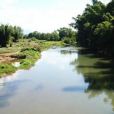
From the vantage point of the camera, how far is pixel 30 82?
30.5 meters

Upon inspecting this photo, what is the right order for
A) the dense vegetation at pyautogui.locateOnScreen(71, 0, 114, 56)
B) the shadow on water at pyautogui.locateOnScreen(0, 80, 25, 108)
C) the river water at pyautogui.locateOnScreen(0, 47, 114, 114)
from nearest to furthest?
the river water at pyautogui.locateOnScreen(0, 47, 114, 114) < the shadow on water at pyautogui.locateOnScreen(0, 80, 25, 108) < the dense vegetation at pyautogui.locateOnScreen(71, 0, 114, 56)

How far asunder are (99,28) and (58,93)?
126ft

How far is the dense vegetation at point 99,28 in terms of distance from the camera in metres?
56.5

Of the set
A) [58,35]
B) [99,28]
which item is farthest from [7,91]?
[58,35]

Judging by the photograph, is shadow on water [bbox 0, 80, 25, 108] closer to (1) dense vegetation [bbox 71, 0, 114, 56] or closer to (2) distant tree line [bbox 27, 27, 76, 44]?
(1) dense vegetation [bbox 71, 0, 114, 56]

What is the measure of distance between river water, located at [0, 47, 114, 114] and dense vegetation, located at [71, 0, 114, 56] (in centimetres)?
2141

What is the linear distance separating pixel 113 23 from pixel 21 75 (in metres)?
26.5

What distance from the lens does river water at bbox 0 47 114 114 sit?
2052 cm

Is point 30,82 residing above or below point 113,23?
below

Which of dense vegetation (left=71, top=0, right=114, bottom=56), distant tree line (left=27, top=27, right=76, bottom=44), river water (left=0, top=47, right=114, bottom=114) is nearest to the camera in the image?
river water (left=0, top=47, right=114, bottom=114)

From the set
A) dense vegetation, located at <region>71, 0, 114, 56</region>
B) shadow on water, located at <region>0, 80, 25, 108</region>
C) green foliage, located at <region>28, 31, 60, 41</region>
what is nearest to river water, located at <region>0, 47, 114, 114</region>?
shadow on water, located at <region>0, 80, 25, 108</region>

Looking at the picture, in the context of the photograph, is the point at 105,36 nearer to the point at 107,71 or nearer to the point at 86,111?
the point at 107,71

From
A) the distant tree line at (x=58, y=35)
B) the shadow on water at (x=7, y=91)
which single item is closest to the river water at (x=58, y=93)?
the shadow on water at (x=7, y=91)

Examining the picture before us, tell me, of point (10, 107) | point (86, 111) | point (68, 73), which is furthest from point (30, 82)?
point (86, 111)
